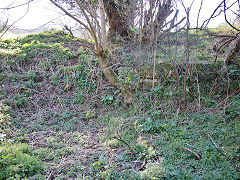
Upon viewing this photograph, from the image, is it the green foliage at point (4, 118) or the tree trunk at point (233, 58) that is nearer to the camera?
the green foliage at point (4, 118)

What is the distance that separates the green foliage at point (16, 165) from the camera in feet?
9.09

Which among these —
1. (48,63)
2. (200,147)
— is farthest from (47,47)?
(200,147)

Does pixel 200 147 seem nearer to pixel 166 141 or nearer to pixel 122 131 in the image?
pixel 166 141

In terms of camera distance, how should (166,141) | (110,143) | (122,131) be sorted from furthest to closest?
(122,131)
(110,143)
(166,141)

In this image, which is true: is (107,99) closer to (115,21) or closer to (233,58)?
(233,58)

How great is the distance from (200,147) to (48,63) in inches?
248

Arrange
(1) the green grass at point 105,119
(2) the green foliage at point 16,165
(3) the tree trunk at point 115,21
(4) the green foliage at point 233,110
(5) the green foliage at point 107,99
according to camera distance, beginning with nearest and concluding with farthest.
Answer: (2) the green foliage at point 16,165
(1) the green grass at point 105,119
(4) the green foliage at point 233,110
(5) the green foliage at point 107,99
(3) the tree trunk at point 115,21

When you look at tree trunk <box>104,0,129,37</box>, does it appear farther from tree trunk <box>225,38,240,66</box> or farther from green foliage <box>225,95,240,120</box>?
green foliage <box>225,95,240,120</box>

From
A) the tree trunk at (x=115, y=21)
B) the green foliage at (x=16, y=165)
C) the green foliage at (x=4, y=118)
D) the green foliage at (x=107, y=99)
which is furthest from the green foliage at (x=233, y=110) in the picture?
the tree trunk at (x=115, y=21)

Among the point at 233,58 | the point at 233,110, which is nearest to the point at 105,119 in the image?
the point at 233,110

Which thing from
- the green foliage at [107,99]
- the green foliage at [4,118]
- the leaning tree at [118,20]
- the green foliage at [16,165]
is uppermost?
the leaning tree at [118,20]

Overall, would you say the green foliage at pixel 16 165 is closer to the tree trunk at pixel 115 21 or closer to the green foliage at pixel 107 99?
the green foliage at pixel 107 99

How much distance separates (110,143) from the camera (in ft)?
12.6

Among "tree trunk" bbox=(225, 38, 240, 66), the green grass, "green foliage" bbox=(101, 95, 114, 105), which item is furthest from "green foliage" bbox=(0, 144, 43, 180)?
"tree trunk" bbox=(225, 38, 240, 66)
